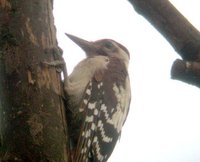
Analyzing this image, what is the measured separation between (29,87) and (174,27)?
3.74 ft

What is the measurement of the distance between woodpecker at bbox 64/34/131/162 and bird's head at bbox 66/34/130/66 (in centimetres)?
1

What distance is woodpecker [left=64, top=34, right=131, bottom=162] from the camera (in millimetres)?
3346

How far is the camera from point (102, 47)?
15.1 ft

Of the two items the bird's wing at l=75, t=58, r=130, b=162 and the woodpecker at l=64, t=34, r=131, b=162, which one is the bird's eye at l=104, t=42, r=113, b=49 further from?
the bird's wing at l=75, t=58, r=130, b=162

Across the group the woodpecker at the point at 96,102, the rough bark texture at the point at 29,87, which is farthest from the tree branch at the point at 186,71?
the woodpecker at the point at 96,102

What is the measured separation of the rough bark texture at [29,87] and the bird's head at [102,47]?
5.02ft

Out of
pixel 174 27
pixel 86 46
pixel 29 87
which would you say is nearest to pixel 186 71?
pixel 174 27

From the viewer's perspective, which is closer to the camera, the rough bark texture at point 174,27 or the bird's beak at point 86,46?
the rough bark texture at point 174,27

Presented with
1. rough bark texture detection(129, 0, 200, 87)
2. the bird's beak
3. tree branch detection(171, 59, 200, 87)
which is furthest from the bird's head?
tree branch detection(171, 59, 200, 87)

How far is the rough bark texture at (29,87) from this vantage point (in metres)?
2.38

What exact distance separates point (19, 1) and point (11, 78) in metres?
0.56

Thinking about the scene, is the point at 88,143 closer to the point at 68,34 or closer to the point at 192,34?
the point at 68,34

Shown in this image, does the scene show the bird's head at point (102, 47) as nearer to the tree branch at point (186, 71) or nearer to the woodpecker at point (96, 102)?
the woodpecker at point (96, 102)

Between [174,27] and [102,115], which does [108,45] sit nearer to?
[102,115]
